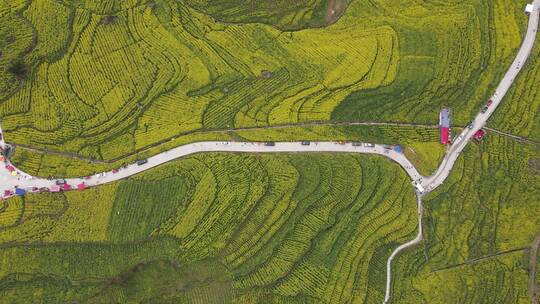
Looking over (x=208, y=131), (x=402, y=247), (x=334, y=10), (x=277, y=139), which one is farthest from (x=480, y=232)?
(x=208, y=131)

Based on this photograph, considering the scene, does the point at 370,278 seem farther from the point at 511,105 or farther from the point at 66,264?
the point at 66,264

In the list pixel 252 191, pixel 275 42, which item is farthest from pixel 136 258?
pixel 275 42

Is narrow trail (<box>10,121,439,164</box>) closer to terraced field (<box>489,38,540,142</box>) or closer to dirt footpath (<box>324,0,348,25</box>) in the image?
terraced field (<box>489,38,540,142</box>)

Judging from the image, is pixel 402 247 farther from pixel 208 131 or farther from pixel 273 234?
pixel 208 131

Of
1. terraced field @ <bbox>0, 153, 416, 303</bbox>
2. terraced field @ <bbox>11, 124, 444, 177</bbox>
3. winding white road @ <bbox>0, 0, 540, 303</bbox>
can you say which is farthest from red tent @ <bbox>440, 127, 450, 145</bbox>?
terraced field @ <bbox>0, 153, 416, 303</bbox>

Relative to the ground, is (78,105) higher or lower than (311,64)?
higher

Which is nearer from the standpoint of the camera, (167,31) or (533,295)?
(533,295)
